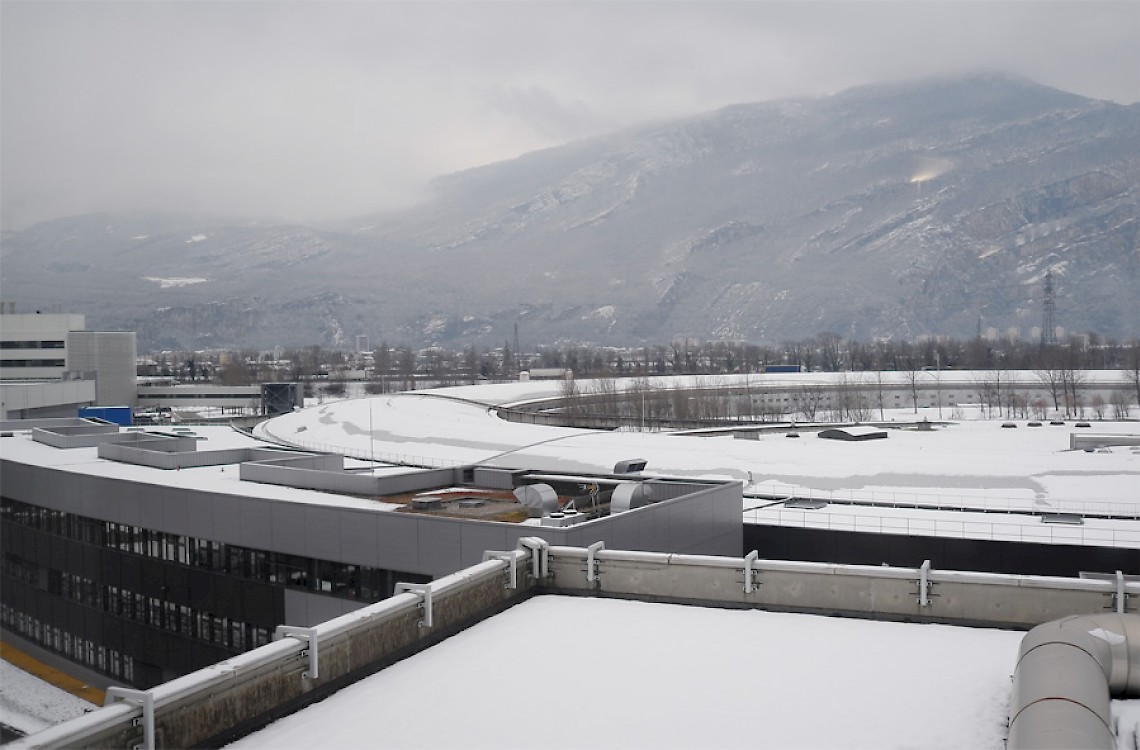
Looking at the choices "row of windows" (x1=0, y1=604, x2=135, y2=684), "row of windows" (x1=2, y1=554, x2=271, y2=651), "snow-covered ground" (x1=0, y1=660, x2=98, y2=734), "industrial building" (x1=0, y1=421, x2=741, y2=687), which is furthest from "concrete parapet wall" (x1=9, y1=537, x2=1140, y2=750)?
"row of windows" (x1=0, y1=604, x2=135, y2=684)

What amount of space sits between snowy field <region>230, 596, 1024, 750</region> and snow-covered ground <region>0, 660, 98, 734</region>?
24950 millimetres

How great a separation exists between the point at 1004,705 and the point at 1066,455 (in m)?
45.7

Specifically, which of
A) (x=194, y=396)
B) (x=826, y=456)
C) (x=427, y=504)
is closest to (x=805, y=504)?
(x=826, y=456)

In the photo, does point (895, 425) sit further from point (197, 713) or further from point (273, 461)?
point (197, 713)

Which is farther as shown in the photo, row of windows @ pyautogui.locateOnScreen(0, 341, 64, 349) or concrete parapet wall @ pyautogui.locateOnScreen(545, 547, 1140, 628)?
row of windows @ pyautogui.locateOnScreen(0, 341, 64, 349)

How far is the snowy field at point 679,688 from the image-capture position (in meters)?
10.6

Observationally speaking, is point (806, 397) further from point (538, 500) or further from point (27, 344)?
point (538, 500)

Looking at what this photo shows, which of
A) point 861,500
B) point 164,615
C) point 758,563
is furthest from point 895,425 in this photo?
point 758,563

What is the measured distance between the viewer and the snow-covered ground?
3189 cm

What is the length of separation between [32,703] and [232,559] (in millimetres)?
11782

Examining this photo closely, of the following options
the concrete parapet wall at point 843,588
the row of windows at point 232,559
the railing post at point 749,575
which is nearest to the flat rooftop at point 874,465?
the row of windows at point 232,559

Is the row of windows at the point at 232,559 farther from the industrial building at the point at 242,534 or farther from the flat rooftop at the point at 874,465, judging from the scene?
the flat rooftop at the point at 874,465

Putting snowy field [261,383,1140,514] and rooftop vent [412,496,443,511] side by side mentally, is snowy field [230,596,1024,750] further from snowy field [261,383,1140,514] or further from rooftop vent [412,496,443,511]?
snowy field [261,383,1140,514]

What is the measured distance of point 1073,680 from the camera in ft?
32.5
